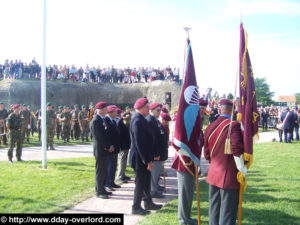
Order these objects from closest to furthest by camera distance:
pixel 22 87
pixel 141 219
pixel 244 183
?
pixel 244 183, pixel 141 219, pixel 22 87

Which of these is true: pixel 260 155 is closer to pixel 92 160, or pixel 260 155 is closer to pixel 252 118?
pixel 92 160

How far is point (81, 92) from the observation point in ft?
101

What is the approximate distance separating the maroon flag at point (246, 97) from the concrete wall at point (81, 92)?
2450cm

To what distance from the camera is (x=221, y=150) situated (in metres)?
3.99

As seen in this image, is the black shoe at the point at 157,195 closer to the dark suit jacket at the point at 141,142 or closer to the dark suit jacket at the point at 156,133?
the dark suit jacket at the point at 156,133

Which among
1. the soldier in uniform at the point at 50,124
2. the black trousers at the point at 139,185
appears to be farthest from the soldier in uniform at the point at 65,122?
the black trousers at the point at 139,185

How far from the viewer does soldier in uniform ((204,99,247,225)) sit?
3785 millimetres

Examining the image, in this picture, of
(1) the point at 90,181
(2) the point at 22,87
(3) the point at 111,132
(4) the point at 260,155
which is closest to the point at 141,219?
(3) the point at 111,132

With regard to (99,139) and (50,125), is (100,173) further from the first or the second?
(50,125)

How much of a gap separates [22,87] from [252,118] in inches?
1009

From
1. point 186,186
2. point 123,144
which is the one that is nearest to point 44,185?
point 123,144

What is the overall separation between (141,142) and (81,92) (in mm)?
27057

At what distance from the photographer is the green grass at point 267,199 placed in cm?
505

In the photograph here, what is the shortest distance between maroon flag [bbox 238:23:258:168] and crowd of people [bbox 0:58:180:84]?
2719cm
